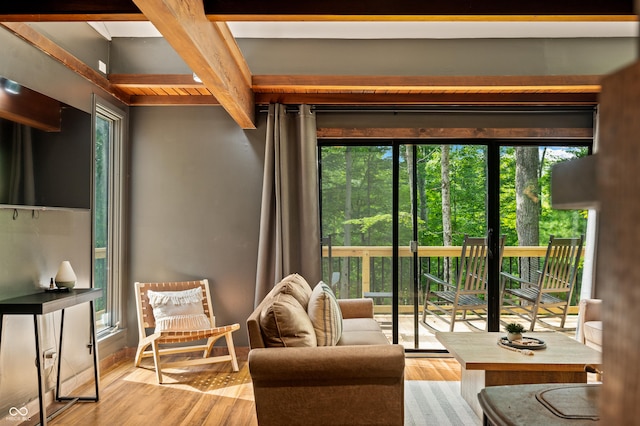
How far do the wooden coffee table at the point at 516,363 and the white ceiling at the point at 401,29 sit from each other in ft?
8.61

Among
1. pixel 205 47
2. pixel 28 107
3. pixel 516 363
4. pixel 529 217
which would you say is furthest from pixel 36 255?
pixel 529 217

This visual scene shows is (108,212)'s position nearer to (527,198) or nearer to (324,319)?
(324,319)

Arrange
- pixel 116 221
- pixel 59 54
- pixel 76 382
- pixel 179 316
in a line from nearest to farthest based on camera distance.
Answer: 1. pixel 59 54
2. pixel 76 382
3. pixel 179 316
4. pixel 116 221

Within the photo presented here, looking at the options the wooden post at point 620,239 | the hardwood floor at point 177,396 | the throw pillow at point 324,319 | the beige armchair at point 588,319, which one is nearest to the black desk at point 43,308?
the hardwood floor at point 177,396

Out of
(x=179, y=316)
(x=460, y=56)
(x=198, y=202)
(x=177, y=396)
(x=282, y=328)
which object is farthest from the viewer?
(x=198, y=202)

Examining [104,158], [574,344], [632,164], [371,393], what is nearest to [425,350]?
[574,344]

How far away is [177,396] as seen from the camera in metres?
3.61

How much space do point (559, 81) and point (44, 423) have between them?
4621mm

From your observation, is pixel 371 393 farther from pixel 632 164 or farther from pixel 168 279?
pixel 168 279

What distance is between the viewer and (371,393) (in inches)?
99.1

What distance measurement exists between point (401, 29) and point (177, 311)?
125 inches

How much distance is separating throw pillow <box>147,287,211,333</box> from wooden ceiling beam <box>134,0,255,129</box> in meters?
1.71

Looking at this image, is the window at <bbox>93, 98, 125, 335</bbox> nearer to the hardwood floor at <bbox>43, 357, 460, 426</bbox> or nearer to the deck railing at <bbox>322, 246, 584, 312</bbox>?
the hardwood floor at <bbox>43, 357, 460, 426</bbox>

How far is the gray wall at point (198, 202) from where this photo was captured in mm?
4766
